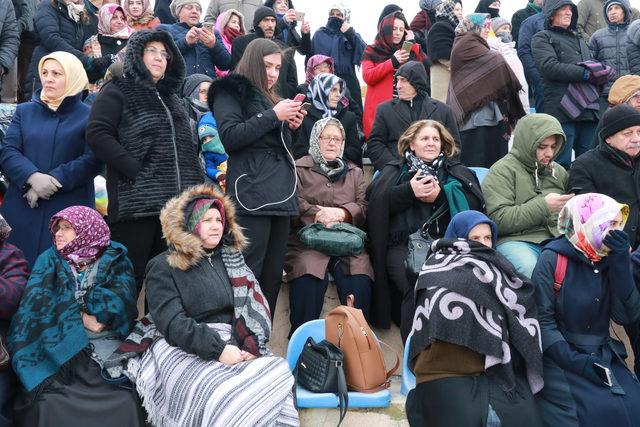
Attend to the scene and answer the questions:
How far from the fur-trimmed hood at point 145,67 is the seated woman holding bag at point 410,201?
61.5 inches

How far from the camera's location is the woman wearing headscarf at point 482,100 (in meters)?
6.90

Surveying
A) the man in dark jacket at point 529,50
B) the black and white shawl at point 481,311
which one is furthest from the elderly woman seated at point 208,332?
the man in dark jacket at point 529,50

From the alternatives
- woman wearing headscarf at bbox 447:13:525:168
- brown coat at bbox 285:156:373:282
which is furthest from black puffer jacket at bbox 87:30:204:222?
woman wearing headscarf at bbox 447:13:525:168

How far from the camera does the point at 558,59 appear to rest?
24.9 feet

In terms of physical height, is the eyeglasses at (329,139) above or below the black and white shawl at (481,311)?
above

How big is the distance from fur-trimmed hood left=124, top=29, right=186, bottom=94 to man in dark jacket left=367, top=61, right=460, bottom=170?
1734 millimetres

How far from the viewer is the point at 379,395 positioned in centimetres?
446

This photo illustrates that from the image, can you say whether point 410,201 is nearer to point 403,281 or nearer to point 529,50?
point 403,281

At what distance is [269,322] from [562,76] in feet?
14.2

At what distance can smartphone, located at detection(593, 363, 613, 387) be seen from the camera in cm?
416

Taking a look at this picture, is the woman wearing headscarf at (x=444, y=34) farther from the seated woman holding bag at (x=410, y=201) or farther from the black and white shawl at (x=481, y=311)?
the black and white shawl at (x=481, y=311)

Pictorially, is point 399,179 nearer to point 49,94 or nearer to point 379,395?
point 379,395

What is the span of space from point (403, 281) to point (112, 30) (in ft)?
13.0

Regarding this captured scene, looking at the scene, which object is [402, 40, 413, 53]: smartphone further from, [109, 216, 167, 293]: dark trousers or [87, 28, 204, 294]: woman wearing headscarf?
[109, 216, 167, 293]: dark trousers
